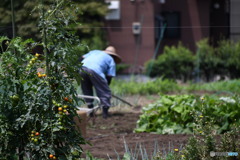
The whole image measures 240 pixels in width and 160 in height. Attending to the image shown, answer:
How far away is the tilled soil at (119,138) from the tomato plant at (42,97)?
765 mm

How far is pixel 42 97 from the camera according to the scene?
3723 mm

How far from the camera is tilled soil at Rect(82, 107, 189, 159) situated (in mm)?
5329

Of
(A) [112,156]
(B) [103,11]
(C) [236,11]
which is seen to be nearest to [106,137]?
(A) [112,156]

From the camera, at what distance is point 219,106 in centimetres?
628

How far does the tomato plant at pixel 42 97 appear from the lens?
12.1 ft

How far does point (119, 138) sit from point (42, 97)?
285cm

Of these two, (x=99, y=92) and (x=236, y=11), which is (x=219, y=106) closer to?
(x=99, y=92)

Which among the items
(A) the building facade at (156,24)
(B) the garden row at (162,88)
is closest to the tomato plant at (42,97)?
(B) the garden row at (162,88)

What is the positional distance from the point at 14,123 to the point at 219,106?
3343mm

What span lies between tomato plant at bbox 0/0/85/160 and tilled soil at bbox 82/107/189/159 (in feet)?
2.51

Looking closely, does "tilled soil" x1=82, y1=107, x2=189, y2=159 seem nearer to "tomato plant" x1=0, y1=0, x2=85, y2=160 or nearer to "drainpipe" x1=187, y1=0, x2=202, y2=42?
"tomato plant" x1=0, y1=0, x2=85, y2=160

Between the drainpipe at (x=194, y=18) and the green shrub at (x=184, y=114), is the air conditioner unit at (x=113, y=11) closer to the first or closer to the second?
the drainpipe at (x=194, y=18)

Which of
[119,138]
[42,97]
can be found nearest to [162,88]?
[119,138]

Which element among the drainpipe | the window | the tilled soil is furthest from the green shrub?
the window
